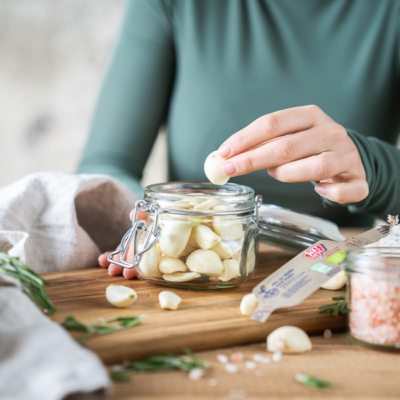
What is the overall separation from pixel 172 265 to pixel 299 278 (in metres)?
0.17

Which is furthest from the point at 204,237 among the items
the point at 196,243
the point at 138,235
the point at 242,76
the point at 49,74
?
the point at 49,74

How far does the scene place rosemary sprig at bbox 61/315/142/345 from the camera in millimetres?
423

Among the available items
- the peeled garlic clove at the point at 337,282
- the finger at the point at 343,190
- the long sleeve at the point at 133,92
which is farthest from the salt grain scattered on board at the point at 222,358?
the long sleeve at the point at 133,92

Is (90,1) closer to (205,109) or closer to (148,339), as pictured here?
(205,109)

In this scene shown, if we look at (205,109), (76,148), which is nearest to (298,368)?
(205,109)

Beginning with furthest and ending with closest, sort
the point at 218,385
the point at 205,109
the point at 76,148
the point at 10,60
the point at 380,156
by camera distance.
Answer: the point at 76,148 < the point at 10,60 < the point at 205,109 < the point at 380,156 < the point at 218,385

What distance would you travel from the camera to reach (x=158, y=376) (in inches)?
14.3

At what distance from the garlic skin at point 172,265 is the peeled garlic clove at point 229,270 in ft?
0.17

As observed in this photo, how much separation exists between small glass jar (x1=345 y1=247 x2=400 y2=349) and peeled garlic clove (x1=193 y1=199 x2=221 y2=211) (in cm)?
21

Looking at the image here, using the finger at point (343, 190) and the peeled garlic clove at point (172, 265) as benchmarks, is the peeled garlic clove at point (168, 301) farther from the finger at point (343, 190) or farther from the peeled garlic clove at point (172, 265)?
the finger at point (343, 190)

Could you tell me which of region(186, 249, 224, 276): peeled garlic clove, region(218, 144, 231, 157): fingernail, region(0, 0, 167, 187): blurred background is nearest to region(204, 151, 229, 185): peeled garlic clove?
region(218, 144, 231, 157): fingernail

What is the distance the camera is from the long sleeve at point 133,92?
1242 mm

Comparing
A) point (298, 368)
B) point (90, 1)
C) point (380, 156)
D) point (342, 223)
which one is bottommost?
point (342, 223)

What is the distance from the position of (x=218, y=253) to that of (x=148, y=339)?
0.19 meters
